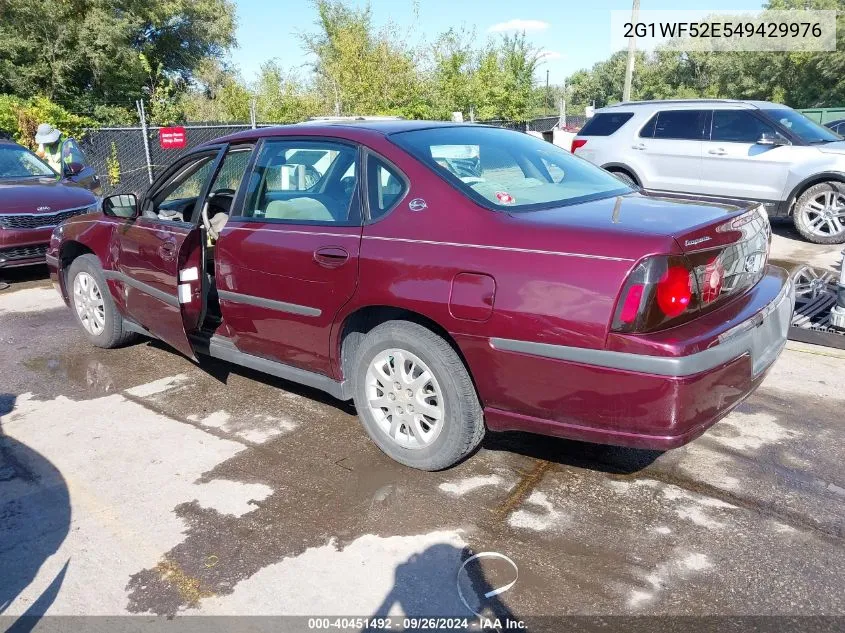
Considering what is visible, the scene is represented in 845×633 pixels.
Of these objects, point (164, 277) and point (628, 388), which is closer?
point (628, 388)

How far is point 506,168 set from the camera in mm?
3688

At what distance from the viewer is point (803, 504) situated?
312cm

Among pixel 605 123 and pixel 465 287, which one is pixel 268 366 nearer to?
pixel 465 287

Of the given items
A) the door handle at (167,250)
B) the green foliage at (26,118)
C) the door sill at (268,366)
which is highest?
the green foliage at (26,118)

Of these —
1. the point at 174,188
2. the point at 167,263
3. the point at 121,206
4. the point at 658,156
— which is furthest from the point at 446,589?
the point at 658,156

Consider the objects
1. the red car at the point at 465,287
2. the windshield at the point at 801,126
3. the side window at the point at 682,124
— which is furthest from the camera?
the side window at the point at 682,124

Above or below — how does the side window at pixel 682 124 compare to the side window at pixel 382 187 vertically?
above

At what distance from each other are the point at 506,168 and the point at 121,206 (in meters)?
2.83

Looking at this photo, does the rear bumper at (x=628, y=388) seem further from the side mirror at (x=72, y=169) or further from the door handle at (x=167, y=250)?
the side mirror at (x=72, y=169)

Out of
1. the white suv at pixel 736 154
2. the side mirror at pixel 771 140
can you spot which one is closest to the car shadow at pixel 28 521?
the white suv at pixel 736 154

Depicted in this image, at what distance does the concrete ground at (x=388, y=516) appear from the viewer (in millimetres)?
2602

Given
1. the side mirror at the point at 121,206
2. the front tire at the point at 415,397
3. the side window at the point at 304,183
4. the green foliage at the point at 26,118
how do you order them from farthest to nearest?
1. the green foliage at the point at 26,118
2. the side mirror at the point at 121,206
3. the side window at the point at 304,183
4. the front tire at the point at 415,397

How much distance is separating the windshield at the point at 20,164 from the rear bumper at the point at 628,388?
8389mm

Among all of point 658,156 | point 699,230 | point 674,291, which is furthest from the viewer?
point 658,156
